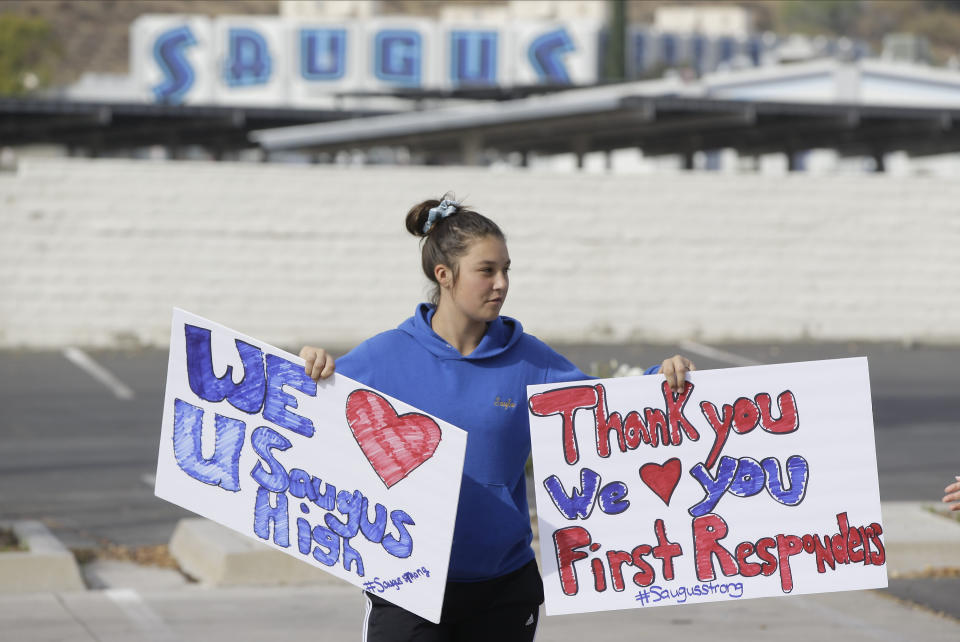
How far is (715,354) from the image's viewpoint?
20484 millimetres

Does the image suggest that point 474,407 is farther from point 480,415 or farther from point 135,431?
point 135,431

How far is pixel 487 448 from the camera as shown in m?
4.00

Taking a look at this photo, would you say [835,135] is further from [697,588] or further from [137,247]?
[697,588]

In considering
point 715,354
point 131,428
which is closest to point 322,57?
point 715,354

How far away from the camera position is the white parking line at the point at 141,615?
6899 millimetres

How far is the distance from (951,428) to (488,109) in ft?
44.5

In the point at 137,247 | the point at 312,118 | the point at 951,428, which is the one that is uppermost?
the point at 312,118

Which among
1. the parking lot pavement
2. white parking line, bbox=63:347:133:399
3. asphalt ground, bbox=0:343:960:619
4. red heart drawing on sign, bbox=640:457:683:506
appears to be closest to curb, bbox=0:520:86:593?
the parking lot pavement

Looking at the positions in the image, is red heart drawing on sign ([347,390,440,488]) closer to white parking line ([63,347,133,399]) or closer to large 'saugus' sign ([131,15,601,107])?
white parking line ([63,347,133,399])

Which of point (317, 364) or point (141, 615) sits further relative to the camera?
point (141, 615)

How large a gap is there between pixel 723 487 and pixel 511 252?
16084 mm

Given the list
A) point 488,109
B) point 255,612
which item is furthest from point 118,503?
point 488,109

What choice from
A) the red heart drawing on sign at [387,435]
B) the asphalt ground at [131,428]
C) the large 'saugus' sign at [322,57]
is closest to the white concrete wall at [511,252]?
the asphalt ground at [131,428]

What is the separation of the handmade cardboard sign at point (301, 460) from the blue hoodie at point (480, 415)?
0.07m
